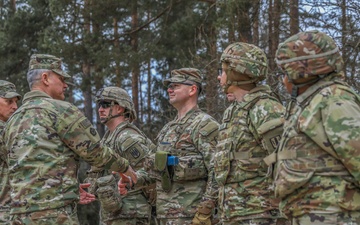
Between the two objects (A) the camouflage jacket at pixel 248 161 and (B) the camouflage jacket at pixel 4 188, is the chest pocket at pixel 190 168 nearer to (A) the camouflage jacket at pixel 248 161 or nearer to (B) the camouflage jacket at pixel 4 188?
(A) the camouflage jacket at pixel 248 161

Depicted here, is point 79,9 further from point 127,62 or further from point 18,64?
point 18,64

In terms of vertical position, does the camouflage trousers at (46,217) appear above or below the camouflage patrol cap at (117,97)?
below

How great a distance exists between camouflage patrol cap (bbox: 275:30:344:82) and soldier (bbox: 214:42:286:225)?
0.83 m

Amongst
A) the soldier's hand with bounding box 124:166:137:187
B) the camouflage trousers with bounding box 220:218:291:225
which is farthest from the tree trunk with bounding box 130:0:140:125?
the camouflage trousers with bounding box 220:218:291:225

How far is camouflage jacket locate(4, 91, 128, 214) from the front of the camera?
5703 millimetres

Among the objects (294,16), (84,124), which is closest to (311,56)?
(84,124)

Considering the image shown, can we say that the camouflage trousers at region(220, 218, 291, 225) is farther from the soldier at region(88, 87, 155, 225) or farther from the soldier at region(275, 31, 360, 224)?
the soldier at region(88, 87, 155, 225)

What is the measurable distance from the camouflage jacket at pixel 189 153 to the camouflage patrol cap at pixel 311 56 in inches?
98.4

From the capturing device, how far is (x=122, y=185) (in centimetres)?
705

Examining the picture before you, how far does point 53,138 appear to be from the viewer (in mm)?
5789

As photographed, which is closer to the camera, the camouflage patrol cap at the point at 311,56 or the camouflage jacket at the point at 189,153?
the camouflage patrol cap at the point at 311,56

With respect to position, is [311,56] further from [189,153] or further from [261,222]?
[189,153]

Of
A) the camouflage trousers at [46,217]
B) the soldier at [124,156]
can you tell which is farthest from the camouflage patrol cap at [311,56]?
A: the soldier at [124,156]

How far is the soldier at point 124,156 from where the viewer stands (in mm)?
7391
